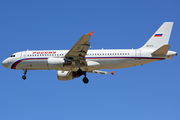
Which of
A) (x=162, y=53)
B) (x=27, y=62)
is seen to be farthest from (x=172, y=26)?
(x=27, y=62)

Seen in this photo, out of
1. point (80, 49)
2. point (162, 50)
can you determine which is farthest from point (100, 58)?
point (162, 50)

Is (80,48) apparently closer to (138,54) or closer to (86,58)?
(86,58)

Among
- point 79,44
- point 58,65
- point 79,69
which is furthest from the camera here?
point 79,69

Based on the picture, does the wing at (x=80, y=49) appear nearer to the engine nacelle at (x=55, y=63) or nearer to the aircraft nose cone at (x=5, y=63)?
the engine nacelle at (x=55, y=63)

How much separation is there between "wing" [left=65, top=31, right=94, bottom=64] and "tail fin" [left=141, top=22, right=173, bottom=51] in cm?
838

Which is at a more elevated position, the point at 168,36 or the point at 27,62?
the point at 168,36

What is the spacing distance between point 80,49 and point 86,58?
332 centimetres

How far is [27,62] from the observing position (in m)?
40.2

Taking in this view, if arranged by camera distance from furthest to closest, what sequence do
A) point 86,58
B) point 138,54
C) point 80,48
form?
1. point 86,58
2. point 138,54
3. point 80,48

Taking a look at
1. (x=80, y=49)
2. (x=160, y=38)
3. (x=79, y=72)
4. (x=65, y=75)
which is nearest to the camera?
(x=80, y=49)

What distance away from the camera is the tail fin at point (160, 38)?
39.8 meters

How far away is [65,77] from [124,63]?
337 inches

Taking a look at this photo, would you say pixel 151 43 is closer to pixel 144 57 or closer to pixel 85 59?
pixel 144 57

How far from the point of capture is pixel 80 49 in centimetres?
3597
